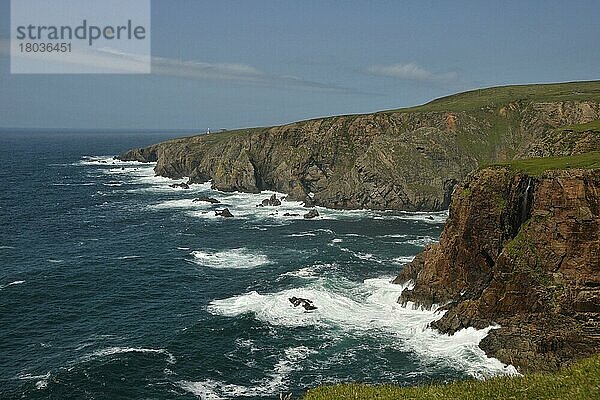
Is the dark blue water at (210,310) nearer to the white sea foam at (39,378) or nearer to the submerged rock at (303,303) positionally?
the white sea foam at (39,378)

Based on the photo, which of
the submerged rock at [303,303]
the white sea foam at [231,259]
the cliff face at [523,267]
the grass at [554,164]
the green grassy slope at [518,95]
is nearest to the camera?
the cliff face at [523,267]

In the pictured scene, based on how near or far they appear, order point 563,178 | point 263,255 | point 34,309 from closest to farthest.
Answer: point 563,178 < point 34,309 < point 263,255

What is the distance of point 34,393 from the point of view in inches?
1657

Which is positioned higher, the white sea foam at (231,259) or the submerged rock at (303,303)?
the white sea foam at (231,259)

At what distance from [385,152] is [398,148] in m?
3.87

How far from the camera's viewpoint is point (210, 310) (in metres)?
60.0

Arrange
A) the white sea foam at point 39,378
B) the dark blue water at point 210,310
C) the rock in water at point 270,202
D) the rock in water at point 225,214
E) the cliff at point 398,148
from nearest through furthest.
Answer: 1. the white sea foam at point 39,378
2. the dark blue water at point 210,310
3. the rock in water at point 225,214
4. the cliff at point 398,148
5. the rock in water at point 270,202

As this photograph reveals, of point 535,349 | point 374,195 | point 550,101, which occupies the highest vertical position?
point 550,101

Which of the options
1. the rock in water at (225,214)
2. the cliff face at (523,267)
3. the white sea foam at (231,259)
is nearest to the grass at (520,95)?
the rock in water at (225,214)

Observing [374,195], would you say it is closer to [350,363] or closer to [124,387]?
[350,363]


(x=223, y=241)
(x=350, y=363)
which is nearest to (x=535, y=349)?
(x=350, y=363)

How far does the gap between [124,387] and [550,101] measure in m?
129

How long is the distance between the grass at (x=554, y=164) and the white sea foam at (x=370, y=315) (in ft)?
60.4

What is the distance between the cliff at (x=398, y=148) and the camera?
122312 mm
